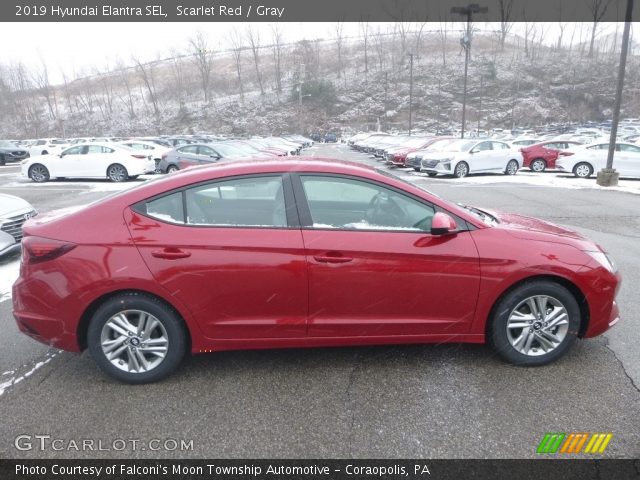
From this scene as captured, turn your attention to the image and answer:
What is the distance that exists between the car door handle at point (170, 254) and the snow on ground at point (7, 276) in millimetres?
3079

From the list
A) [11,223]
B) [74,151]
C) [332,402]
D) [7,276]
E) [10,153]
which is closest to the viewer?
[332,402]

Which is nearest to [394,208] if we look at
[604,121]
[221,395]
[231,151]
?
[221,395]

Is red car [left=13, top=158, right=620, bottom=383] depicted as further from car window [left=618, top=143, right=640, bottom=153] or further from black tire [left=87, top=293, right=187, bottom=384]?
car window [left=618, top=143, right=640, bottom=153]

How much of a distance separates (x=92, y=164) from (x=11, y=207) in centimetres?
1090

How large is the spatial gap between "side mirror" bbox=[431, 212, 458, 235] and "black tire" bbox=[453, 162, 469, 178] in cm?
1492

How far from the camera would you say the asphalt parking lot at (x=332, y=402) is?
2.61 meters

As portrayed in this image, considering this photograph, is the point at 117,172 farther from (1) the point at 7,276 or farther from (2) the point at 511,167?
(2) the point at 511,167

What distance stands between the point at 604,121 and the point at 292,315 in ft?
257

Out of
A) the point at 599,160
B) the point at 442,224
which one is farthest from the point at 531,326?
the point at 599,160

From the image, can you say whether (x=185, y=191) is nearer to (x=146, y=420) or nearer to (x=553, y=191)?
(x=146, y=420)

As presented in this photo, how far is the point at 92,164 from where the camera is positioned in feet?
54.3

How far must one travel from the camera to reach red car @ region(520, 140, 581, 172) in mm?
19250

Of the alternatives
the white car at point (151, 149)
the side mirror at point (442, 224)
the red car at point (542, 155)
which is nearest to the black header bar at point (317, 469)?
the side mirror at point (442, 224)

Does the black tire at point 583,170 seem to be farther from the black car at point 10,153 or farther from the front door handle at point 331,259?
A: the black car at point 10,153
